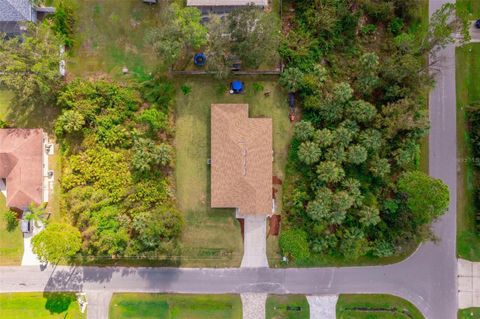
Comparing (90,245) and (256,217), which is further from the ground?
(256,217)

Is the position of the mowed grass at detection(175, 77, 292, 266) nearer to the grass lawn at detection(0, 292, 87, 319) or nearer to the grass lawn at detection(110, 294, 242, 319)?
the grass lawn at detection(110, 294, 242, 319)

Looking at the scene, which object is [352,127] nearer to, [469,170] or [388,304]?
[469,170]

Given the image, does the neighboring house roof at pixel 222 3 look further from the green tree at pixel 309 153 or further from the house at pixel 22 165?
the house at pixel 22 165

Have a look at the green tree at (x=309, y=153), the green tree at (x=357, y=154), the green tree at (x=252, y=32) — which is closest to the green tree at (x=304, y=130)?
the green tree at (x=309, y=153)

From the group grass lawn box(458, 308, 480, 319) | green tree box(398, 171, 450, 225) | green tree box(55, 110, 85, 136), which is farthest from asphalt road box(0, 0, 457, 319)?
green tree box(55, 110, 85, 136)

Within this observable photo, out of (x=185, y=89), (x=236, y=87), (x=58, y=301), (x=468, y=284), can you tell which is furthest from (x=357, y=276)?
(x=58, y=301)

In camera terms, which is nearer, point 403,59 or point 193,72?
point 403,59

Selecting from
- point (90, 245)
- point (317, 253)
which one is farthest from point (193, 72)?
point (317, 253)
